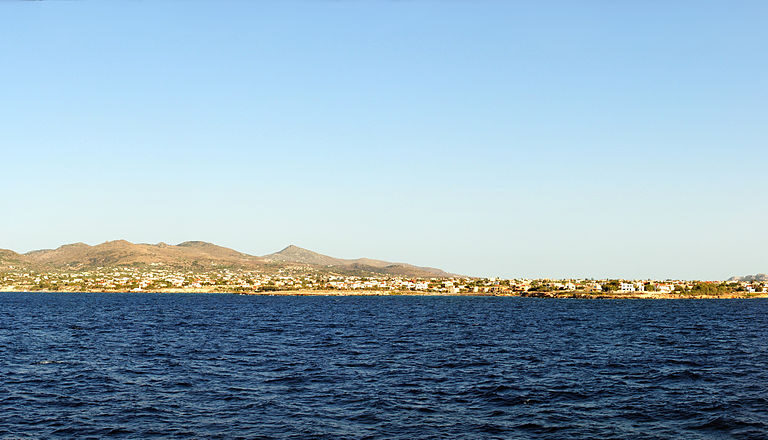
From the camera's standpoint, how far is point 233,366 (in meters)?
65.8

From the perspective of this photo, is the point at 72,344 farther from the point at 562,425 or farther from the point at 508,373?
the point at 562,425

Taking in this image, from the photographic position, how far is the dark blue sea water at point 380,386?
40.5 meters

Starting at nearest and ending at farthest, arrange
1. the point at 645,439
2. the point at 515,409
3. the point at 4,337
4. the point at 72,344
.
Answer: the point at 645,439 → the point at 515,409 → the point at 72,344 → the point at 4,337

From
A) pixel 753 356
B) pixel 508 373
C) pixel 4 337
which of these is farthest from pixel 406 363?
pixel 4 337

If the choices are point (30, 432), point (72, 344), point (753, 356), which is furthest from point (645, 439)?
point (72, 344)

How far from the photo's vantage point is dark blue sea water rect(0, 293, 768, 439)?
40.5 m

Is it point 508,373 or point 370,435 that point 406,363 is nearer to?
point 508,373

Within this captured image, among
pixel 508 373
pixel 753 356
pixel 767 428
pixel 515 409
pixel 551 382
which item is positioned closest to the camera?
pixel 767 428

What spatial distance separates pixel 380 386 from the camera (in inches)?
2152

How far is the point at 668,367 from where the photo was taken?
67.1m

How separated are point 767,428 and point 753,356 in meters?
42.8

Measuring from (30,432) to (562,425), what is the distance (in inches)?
1402

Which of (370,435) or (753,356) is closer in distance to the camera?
(370,435)

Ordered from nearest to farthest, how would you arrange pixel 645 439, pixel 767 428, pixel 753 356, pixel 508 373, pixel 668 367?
pixel 645 439 < pixel 767 428 < pixel 508 373 < pixel 668 367 < pixel 753 356
